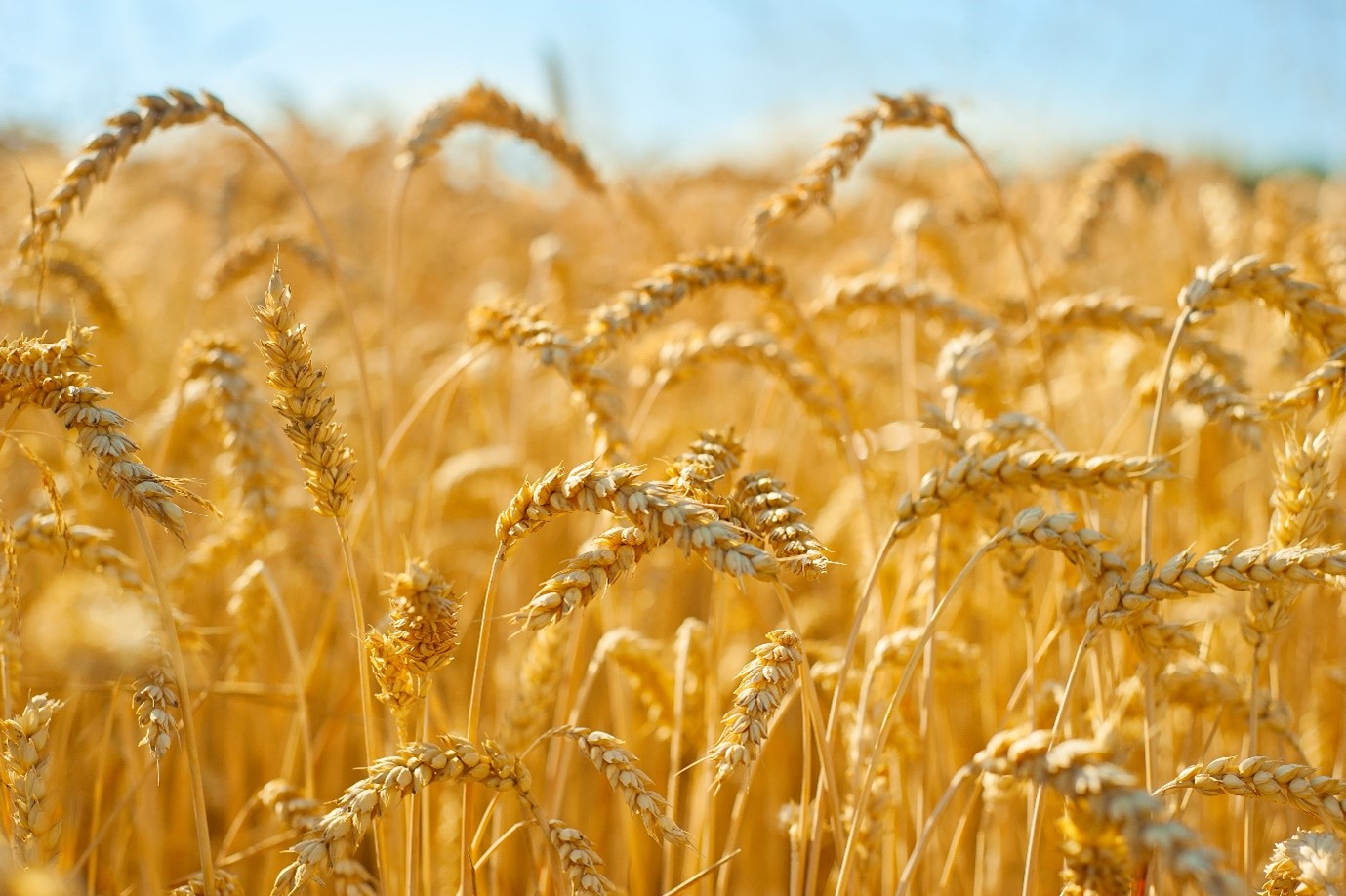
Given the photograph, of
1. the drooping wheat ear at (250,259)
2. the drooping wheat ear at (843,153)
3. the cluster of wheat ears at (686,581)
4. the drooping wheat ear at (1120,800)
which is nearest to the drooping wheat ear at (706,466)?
the cluster of wheat ears at (686,581)

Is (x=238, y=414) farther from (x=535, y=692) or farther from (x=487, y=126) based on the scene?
(x=487, y=126)

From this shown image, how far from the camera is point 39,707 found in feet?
3.18

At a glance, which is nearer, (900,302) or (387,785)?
(387,785)

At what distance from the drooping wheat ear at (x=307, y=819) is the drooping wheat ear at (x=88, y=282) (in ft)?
4.23

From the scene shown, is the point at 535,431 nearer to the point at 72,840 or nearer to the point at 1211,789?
the point at 72,840

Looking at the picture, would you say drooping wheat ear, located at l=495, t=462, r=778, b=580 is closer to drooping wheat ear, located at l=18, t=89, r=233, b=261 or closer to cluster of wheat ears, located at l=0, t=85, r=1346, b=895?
cluster of wheat ears, located at l=0, t=85, r=1346, b=895

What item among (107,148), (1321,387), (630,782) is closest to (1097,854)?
(630,782)

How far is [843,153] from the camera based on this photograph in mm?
1535

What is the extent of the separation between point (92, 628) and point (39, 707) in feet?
0.67

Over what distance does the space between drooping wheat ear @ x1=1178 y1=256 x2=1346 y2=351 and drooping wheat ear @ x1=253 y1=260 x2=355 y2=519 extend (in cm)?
109

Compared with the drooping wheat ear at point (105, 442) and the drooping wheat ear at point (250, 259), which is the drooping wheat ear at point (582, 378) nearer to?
the drooping wheat ear at point (105, 442)

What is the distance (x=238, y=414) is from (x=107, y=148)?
0.41 metres

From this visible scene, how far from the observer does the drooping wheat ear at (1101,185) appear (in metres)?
2.36

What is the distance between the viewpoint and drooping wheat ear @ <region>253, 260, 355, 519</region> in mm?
927
